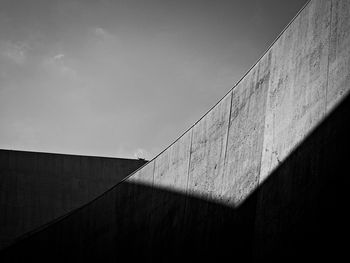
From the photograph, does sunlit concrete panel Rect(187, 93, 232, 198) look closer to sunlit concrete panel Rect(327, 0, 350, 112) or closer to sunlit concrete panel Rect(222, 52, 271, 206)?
sunlit concrete panel Rect(222, 52, 271, 206)

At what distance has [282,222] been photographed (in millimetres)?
4082

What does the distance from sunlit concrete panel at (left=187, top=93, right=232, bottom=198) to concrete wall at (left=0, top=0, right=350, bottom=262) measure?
18 millimetres

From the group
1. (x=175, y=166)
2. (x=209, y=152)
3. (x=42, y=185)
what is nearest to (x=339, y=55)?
(x=209, y=152)

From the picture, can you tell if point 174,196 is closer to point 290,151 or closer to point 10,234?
point 290,151

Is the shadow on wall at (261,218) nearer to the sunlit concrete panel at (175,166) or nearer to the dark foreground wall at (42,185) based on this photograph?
the sunlit concrete panel at (175,166)

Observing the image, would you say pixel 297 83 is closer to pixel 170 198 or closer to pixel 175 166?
pixel 175 166

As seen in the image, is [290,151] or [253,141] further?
[253,141]

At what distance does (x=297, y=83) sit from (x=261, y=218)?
5.27 feet

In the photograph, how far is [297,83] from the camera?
4504 millimetres

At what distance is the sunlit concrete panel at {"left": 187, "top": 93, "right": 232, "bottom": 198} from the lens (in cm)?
596

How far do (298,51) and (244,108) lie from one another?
122 cm

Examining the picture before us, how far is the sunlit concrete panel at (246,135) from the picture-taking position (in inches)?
199

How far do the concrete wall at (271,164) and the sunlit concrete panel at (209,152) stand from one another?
0.02m

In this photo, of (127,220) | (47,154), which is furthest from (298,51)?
(47,154)
